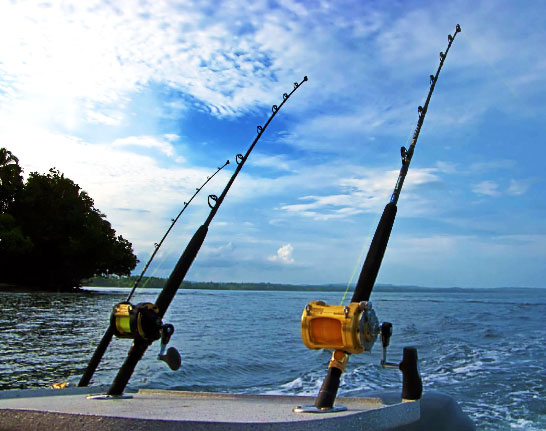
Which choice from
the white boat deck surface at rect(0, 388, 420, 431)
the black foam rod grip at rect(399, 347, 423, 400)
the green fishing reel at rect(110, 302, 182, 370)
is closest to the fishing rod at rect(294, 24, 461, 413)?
the black foam rod grip at rect(399, 347, 423, 400)

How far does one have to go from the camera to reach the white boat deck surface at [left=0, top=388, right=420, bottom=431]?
184 cm

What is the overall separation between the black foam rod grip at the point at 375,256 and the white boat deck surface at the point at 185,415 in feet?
1.78

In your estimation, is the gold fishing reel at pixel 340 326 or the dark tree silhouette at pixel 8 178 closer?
the gold fishing reel at pixel 340 326

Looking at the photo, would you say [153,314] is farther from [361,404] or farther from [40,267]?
[40,267]

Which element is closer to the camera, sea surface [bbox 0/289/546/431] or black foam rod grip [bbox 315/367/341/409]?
black foam rod grip [bbox 315/367/341/409]

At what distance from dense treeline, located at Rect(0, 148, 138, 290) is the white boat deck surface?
4145cm

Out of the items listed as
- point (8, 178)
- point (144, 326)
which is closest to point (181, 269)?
point (144, 326)

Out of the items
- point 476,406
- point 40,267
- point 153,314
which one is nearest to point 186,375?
point 476,406

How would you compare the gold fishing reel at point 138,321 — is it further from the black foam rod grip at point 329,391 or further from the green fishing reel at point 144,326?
the black foam rod grip at point 329,391

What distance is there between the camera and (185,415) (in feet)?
6.70

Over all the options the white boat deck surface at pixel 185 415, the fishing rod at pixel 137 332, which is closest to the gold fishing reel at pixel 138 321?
the fishing rod at pixel 137 332

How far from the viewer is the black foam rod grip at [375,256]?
8.85ft

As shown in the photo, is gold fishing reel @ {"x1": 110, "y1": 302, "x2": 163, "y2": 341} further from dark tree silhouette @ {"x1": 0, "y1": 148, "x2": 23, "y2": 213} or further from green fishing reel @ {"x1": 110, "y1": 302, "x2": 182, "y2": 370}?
dark tree silhouette @ {"x1": 0, "y1": 148, "x2": 23, "y2": 213}

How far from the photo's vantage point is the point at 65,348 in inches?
402
